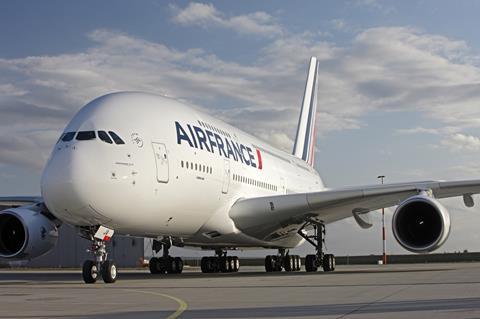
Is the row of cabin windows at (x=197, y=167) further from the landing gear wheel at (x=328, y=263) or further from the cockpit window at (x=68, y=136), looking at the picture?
the landing gear wheel at (x=328, y=263)

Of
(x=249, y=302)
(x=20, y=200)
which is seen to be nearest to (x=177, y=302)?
(x=249, y=302)

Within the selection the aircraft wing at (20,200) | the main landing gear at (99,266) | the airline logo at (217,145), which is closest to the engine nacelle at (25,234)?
the aircraft wing at (20,200)

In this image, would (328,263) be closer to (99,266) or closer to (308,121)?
(99,266)

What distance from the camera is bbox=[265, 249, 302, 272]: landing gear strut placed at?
2445 centimetres

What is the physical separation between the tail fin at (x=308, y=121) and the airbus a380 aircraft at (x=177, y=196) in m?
9.39

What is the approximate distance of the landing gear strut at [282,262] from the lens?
2445cm

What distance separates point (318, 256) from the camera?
70.7 feet

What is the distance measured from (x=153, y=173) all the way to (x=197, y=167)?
6.85 feet

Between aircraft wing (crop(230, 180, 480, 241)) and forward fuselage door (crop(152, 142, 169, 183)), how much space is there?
409cm

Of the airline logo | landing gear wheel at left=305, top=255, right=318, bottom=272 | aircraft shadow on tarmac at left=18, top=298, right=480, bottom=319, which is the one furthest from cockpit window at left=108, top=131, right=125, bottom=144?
landing gear wheel at left=305, top=255, right=318, bottom=272

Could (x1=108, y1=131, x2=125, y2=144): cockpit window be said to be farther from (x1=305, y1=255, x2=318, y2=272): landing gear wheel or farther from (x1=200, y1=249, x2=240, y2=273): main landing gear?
(x1=200, y1=249, x2=240, y2=273): main landing gear

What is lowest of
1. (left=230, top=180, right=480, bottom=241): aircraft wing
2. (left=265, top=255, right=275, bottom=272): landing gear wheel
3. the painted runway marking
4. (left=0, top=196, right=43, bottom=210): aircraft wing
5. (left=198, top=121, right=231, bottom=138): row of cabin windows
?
the painted runway marking

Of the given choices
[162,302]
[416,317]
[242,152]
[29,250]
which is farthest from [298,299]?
[242,152]

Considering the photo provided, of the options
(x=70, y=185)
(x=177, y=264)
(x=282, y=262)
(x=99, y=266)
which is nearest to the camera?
(x=70, y=185)
